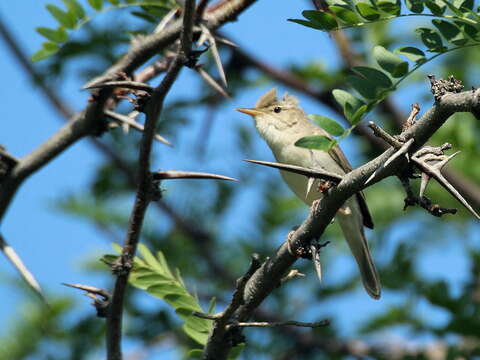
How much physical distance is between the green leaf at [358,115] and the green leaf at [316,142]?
0.13 meters

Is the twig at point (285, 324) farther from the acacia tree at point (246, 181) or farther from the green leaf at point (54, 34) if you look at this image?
the green leaf at point (54, 34)

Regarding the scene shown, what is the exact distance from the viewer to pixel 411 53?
2527mm

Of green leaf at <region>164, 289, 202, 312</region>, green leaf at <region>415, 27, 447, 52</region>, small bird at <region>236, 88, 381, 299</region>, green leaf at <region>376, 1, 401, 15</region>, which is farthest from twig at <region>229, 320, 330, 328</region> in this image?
small bird at <region>236, 88, 381, 299</region>

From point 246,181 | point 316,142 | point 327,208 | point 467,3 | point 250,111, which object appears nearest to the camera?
point 327,208

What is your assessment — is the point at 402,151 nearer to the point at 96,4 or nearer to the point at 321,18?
the point at 321,18

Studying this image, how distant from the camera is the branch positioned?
184 centimetres

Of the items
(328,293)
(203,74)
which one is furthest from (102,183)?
(203,74)

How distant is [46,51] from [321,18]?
1.78 meters

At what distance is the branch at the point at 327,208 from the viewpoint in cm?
184

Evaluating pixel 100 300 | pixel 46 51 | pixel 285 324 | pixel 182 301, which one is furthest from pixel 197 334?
pixel 46 51

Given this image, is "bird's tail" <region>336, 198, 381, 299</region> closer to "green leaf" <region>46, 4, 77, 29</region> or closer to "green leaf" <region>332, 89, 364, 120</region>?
"green leaf" <region>46, 4, 77, 29</region>

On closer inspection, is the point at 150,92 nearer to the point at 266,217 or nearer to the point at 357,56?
the point at 357,56

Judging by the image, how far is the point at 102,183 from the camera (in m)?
5.83

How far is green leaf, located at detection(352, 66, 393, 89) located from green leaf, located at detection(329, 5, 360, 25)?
0.23m
